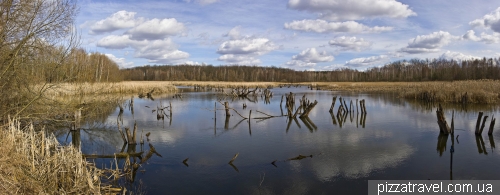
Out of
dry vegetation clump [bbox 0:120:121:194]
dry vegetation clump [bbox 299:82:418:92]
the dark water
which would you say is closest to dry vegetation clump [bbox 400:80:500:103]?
the dark water

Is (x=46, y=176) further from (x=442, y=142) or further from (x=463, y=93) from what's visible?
(x=463, y=93)

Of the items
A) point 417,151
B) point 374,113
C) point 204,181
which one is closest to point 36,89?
point 204,181

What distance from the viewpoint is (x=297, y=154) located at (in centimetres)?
888

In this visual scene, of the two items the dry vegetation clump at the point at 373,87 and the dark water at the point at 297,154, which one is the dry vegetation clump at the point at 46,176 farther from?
the dry vegetation clump at the point at 373,87

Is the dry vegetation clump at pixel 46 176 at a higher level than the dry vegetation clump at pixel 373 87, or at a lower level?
lower

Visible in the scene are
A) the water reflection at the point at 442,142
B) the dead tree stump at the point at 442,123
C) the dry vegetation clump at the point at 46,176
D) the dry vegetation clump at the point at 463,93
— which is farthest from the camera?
the dry vegetation clump at the point at 463,93

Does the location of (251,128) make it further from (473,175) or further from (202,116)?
(473,175)

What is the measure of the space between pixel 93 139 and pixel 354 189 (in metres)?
9.05

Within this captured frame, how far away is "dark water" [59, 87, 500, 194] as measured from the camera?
6.67 m

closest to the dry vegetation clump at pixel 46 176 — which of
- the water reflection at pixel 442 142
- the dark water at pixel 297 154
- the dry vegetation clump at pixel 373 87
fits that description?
the dark water at pixel 297 154

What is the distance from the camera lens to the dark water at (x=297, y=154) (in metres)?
6.67

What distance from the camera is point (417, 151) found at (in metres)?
9.24

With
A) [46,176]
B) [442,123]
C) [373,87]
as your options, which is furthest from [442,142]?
[373,87]

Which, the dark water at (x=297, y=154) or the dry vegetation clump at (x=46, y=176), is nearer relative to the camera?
the dry vegetation clump at (x=46, y=176)
